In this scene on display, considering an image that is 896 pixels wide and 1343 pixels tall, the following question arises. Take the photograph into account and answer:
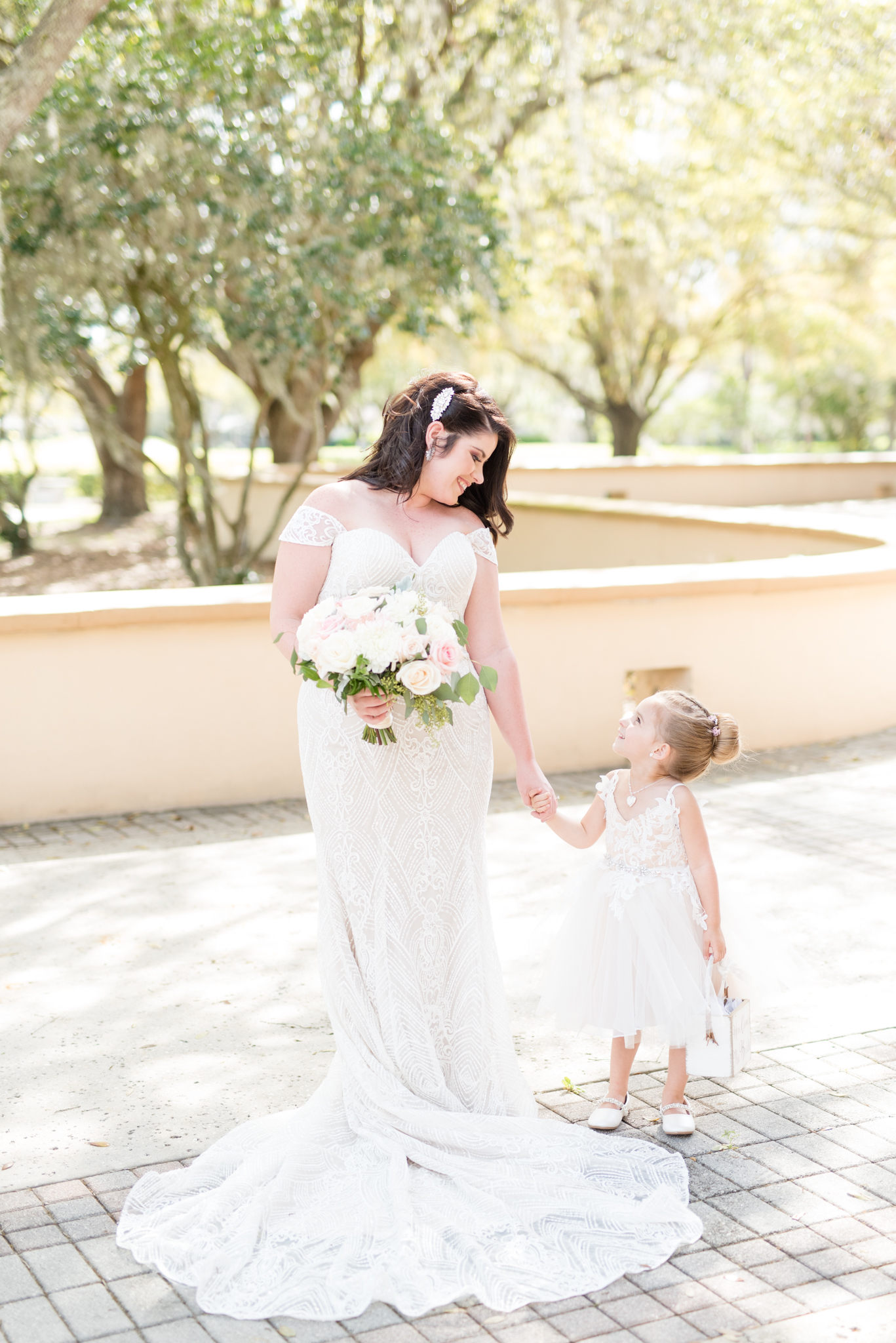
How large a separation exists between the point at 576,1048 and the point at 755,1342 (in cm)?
154

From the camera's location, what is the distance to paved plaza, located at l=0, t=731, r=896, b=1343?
276 centimetres

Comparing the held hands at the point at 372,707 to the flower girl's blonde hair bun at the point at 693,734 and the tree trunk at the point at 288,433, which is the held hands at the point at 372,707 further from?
the tree trunk at the point at 288,433

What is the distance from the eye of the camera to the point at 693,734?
11.7 feet

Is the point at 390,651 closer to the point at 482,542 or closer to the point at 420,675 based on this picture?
the point at 420,675

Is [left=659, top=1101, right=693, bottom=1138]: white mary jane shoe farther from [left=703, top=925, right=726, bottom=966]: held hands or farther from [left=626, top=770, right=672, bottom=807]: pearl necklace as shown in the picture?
[left=626, top=770, right=672, bottom=807]: pearl necklace

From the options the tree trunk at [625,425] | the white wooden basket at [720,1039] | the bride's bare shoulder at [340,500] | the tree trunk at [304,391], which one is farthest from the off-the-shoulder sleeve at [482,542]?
the tree trunk at [625,425]

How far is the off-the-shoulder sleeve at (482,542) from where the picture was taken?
354cm

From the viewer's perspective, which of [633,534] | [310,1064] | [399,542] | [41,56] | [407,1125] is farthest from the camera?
[633,534]

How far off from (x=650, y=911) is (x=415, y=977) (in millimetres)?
666

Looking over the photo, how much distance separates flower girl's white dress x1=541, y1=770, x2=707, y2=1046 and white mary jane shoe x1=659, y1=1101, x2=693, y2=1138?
181 mm

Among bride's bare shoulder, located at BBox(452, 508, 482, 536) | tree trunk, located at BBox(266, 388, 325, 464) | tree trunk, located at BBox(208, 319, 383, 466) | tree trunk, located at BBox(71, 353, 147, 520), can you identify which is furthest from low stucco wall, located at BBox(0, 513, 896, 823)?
tree trunk, located at BBox(266, 388, 325, 464)

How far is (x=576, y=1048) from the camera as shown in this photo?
4129mm

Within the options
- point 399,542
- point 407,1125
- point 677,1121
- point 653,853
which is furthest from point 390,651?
point 677,1121

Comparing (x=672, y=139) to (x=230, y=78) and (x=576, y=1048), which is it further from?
(x=576, y=1048)
